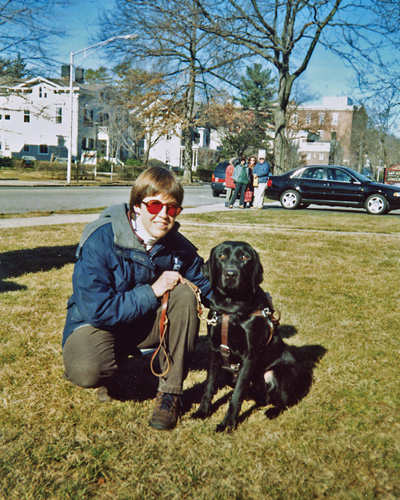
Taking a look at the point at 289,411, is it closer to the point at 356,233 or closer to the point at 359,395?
the point at 359,395

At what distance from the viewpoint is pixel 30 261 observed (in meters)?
6.22

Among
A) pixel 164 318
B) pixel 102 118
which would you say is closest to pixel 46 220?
pixel 164 318

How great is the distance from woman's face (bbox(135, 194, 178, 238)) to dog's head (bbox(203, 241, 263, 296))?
0.37 meters

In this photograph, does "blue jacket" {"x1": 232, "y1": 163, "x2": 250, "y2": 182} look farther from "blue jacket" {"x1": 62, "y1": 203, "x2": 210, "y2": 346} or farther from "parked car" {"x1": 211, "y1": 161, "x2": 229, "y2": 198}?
"blue jacket" {"x1": 62, "y1": 203, "x2": 210, "y2": 346}

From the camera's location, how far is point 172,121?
3184 centimetres

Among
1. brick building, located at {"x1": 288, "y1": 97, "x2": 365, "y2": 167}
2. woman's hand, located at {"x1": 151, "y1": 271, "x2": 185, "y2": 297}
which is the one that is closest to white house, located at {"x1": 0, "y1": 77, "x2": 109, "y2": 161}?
brick building, located at {"x1": 288, "y1": 97, "x2": 365, "y2": 167}

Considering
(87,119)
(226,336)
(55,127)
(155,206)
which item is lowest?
(226,336)

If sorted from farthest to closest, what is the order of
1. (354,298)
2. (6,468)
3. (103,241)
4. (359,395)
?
(354,298) → (359,395) → (103,241) → (6,468)

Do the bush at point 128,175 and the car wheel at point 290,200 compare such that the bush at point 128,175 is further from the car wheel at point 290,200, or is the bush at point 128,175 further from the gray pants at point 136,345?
the gray pants at point 136,345

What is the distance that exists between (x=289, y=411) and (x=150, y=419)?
834 millimetres

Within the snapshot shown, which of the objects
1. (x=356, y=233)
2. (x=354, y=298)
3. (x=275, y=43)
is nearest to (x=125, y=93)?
(x=275, y=43)

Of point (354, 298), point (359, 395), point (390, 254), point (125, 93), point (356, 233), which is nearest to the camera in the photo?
point (359, 395)

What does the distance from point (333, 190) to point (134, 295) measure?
14.7m

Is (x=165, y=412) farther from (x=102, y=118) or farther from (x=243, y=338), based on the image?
(x=102, y=118)
